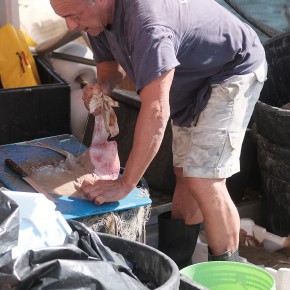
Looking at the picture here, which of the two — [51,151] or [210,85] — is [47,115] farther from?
[210,85]

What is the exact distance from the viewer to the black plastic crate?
4121 mm

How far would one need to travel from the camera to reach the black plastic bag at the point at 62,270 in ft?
6.29

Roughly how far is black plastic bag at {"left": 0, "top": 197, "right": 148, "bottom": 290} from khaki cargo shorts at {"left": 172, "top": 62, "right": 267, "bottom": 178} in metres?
1.11

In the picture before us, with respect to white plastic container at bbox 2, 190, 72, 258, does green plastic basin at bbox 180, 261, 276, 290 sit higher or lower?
lower

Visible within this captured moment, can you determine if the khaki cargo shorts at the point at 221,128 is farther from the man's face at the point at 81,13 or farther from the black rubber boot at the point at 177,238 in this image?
the man's face at the point at 81,13

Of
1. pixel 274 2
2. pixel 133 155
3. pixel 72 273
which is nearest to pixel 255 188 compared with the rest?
pixel 274 2

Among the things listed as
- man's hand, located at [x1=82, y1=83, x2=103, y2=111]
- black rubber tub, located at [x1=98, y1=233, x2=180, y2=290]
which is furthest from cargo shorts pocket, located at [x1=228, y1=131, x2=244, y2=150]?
black rubber tub, located at [x1=98, y1=233, x2=180, y2=290]

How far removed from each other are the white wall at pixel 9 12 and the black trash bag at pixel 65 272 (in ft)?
10.3

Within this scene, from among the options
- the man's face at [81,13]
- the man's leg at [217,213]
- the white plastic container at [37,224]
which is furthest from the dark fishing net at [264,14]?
the white plastic container at [37,224]

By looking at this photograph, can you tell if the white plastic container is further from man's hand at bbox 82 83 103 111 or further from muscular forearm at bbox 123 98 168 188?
man's hand at bbox 82 83 103 111

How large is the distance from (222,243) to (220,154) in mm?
438

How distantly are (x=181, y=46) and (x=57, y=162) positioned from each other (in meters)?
0.82

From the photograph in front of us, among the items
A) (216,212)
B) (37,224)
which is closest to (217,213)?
(216,212)

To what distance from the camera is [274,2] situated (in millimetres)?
5141
